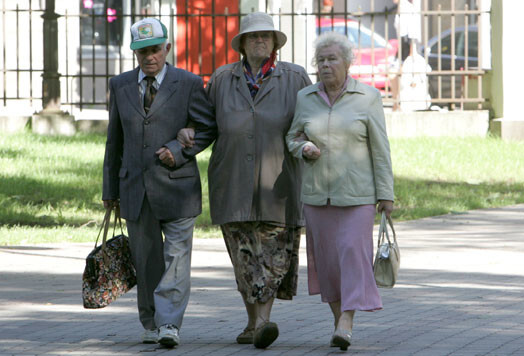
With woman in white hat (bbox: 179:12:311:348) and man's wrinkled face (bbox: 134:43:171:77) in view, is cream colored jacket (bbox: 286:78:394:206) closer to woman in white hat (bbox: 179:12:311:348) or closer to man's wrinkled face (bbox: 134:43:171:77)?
woman in white hat (bbox: 179:12:311:348)

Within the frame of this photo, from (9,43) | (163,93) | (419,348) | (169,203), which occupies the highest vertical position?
(9,43)

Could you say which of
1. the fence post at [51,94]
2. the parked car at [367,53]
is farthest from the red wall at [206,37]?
the fence post at [51,94]

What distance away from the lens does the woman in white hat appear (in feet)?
21.0

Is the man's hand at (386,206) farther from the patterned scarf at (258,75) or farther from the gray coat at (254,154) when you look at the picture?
the patterned scarf at (258,75)

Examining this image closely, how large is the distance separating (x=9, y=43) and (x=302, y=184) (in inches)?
649

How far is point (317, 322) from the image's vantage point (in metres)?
7.06

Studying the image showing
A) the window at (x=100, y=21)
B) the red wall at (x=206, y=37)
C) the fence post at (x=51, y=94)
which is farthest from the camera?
the window at (x=100, y=21)

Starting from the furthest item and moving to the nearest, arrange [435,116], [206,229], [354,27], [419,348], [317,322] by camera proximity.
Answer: [354,27] → [435,116] → [206,229] → [317,322] → [419,348]

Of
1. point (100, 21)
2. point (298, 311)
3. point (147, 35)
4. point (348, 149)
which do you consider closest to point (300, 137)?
point (348, 149)

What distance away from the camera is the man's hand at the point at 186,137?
6.33 metres

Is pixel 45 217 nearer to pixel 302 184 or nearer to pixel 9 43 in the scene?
pixel 302 184

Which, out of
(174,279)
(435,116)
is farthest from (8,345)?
(435,116)

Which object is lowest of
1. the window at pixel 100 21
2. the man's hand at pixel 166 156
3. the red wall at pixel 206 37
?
the man's hand at pixel 166 156

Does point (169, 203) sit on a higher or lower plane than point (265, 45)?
lower
